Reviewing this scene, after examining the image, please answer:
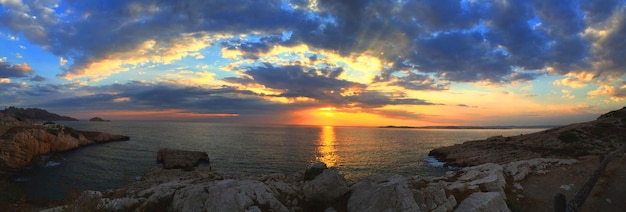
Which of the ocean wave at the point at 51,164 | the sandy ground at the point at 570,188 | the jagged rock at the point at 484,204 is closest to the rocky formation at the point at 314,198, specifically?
the jagged rock at the point at 484,204

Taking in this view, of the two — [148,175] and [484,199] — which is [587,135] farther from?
[148,175]

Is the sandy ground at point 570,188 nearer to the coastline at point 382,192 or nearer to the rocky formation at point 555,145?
the coastline at point 382,192

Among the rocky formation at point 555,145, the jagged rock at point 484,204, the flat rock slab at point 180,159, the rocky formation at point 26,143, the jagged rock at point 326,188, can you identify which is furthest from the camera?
the flat rock slab at point 180,159

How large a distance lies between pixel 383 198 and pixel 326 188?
3.14 m

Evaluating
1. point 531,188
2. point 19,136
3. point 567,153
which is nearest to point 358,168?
point 567,153

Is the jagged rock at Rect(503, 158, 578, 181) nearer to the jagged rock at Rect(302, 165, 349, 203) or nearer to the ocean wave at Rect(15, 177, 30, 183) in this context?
the jagged rock at Rect(302, 165, 349, 203)

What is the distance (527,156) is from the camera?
1977 inches

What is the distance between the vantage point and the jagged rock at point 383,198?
41.7 feet

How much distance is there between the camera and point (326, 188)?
1517cm

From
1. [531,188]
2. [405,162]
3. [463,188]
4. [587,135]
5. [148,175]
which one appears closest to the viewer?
[463,188]

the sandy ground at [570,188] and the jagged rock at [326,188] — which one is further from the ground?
the jagged rock at [326,188]

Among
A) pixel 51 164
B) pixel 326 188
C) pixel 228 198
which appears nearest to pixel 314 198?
pixel 326 188

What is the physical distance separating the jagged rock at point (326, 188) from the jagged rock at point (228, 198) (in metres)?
1.71

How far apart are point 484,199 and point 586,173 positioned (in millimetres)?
17886
